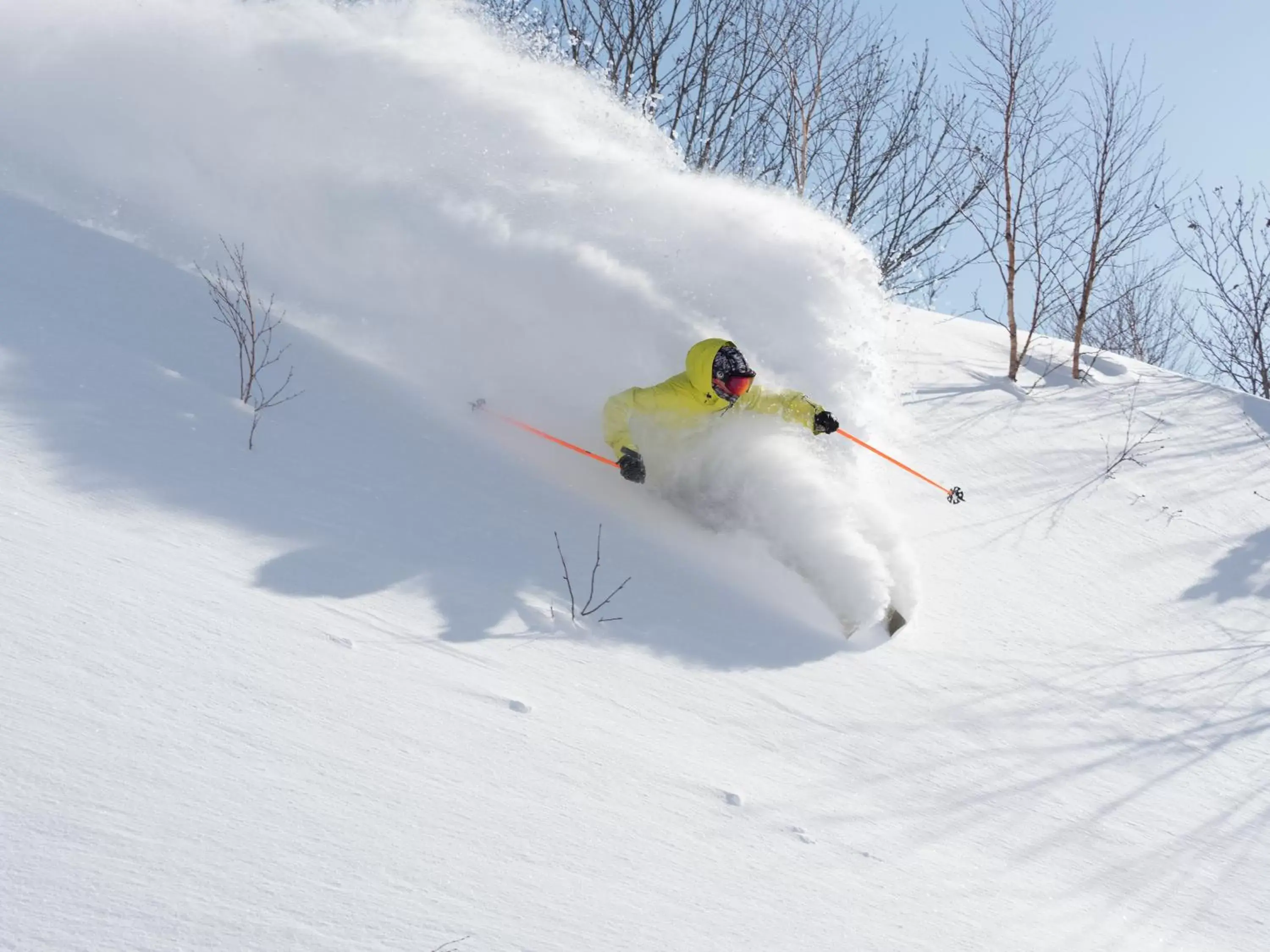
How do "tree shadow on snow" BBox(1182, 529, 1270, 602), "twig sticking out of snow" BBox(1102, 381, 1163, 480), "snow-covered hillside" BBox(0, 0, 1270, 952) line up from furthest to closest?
"twig sticking out of snow" BBox(1102, 381, 1163, 480) → "tree shadow on snow" BBox(1182, 529, 1270, 602) → "snow-covered hillside" BBox(0, 0, 1270, 952)

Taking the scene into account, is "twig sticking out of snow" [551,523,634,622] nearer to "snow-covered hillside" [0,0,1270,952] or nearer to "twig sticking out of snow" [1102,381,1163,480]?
"snow-covered hillside" [0,0,1270,952]

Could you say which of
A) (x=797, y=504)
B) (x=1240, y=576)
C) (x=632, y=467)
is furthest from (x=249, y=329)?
(x=1240, y=576)

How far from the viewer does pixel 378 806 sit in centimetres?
235

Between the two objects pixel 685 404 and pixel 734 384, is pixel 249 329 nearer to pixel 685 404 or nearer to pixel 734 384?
pixel 685 404

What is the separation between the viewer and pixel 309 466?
4.86m

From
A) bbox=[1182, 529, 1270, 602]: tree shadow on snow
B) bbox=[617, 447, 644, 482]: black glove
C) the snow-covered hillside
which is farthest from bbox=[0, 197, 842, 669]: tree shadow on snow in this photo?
bbox=[1182, 529, 1270, 602]: tree shadow on snow

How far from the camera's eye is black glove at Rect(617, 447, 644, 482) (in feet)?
18.5

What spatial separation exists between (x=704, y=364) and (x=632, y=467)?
0.71 meters

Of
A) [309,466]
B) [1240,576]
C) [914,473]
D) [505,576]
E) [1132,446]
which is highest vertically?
[1132,446]

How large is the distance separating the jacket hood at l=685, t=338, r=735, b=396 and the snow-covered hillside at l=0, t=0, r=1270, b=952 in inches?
22.1

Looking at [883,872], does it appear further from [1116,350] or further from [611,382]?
[1116,350]

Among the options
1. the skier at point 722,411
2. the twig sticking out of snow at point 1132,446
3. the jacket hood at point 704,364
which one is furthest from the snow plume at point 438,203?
the twig sticking out of snow at point 1132,446

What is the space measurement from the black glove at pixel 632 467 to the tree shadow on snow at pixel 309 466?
0.30 m

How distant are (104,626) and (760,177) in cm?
1460
